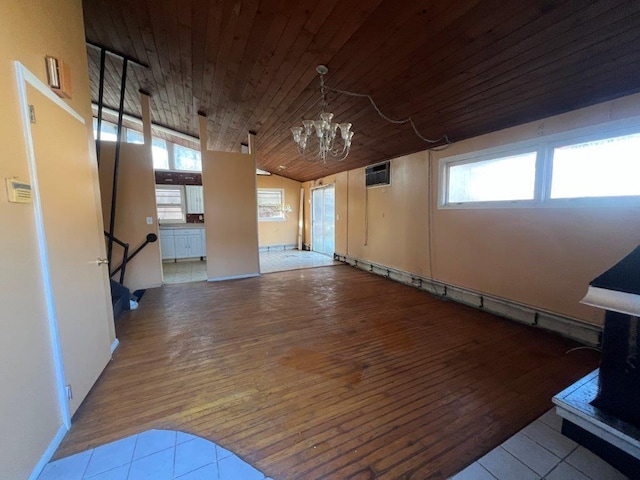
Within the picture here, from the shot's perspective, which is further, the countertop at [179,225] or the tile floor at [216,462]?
the countertop at [179,225]

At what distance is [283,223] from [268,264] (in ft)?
8.46

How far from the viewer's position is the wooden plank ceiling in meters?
1.88

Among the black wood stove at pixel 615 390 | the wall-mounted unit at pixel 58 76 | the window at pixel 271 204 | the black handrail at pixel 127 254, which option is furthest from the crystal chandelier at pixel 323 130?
the window at pixel 271 204

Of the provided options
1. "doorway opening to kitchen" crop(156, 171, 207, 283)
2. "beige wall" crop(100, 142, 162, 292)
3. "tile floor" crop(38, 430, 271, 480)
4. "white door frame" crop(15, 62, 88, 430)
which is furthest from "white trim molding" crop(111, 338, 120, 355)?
"doorway opening to kitchen" crop(156, 171, 207, 283)

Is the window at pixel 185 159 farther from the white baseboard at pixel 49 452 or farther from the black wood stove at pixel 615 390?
the black wood stove at pixel 615 390

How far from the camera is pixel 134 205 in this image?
14.8 ft

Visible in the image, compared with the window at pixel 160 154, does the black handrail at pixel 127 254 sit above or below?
below

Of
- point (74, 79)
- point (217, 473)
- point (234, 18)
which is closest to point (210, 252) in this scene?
point (74, 79)

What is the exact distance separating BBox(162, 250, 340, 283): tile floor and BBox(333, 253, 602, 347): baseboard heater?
94.9 inches

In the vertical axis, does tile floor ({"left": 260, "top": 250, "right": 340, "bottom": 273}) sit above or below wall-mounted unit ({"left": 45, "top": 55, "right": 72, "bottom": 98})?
below

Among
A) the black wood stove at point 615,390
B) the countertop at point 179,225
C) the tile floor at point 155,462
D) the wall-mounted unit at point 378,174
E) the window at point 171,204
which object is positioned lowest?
the tile floor at point 155,462

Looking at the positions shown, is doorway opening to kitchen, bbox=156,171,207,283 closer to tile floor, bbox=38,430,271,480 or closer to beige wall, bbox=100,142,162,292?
beige wall, bbox=100,142,162,292

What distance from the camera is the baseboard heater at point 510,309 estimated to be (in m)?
2.69

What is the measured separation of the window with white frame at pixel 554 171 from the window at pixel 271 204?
5.99m
